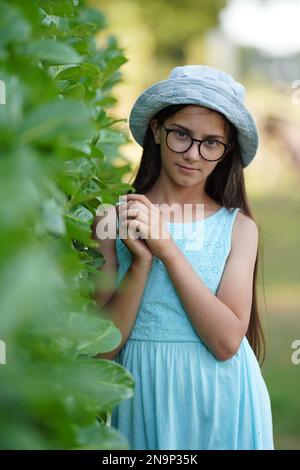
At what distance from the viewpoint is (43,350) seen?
1175 mm

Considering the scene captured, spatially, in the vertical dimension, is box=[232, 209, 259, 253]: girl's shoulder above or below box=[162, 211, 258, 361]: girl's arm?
above

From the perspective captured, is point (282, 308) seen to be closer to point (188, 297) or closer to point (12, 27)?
point (188, 297)

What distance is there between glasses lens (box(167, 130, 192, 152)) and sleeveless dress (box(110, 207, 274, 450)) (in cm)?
30

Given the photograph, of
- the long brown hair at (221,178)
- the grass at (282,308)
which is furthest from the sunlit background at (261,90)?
the long brown hair at (221,178)

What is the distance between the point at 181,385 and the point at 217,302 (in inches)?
9.6

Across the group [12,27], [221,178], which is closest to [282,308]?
[221,178]

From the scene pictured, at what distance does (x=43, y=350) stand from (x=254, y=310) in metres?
1.53

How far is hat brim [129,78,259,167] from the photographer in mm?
2336

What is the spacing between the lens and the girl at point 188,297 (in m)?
2.24

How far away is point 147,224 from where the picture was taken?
2162mm

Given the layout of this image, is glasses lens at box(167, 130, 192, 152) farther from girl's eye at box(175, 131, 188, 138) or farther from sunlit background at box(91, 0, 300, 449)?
sunlit background at box(91, 0, 300, 449)

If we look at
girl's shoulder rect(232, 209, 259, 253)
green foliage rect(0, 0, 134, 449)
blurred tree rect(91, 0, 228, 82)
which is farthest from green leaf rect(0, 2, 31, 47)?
blurred tree rect(91, 0, 228, 82)

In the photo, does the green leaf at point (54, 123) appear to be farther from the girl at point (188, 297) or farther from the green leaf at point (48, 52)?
the girl at point (188, 297)

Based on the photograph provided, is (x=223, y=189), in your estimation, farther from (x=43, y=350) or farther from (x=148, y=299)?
(x=43, y=350)
